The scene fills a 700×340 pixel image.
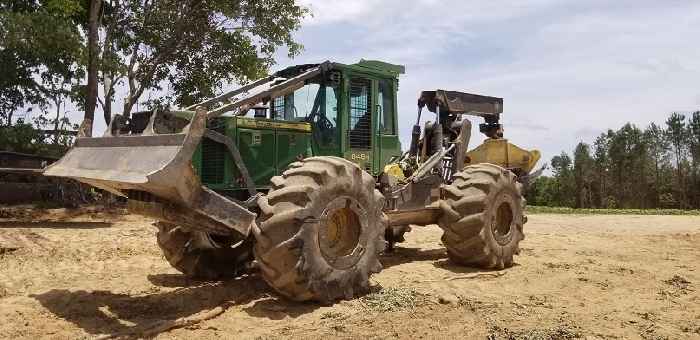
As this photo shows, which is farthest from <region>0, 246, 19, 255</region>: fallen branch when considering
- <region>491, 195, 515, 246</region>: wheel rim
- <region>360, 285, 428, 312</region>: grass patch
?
<region>491, 195, 515, 246</region>: wheel rim

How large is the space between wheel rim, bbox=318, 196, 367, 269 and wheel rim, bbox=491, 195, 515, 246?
293cm

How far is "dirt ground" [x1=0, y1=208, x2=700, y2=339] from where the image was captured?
5363 mm

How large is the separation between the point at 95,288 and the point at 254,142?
2543mm

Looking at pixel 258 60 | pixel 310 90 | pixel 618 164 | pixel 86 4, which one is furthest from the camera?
pixel 618 164

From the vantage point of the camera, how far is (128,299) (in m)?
6.62

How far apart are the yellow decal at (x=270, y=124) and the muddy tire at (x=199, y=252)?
1449mm

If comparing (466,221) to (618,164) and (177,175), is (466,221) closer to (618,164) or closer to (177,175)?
(177,175)

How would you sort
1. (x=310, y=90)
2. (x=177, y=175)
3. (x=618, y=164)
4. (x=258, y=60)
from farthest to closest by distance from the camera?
(x=618, y=164), (x=258, y=60), (x=310, y=90), (x=177, y=175)

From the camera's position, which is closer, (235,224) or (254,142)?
(235,224)

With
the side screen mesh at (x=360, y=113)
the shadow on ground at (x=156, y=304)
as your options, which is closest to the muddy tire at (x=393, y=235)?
the side screen mesh at (x=360, y=113)

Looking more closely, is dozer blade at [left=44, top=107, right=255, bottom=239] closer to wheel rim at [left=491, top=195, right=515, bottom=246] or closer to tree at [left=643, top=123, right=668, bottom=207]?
wheel rim at [left=491, top=195, right=515, bottom=246]

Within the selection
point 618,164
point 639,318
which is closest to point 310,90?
point 639,318

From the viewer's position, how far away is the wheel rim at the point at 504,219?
343 inches

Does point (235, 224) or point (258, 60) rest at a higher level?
point (258, 60)
